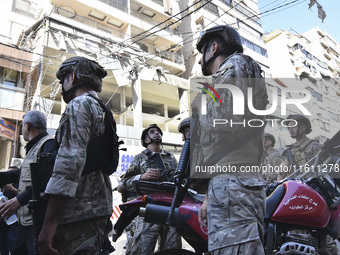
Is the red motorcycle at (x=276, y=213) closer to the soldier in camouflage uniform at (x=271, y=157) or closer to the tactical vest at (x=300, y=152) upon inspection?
the tactical vest at (x=300, y=152)

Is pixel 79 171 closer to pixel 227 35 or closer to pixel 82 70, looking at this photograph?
pixel 82 70

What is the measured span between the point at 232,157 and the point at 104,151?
34.1 inches

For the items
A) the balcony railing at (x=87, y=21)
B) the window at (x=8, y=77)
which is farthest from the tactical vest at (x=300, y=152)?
the balcony railing at (x=87, y=21)

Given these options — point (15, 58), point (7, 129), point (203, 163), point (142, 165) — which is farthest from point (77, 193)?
point (15, 58)

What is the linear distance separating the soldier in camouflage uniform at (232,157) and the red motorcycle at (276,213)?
38 centimetres

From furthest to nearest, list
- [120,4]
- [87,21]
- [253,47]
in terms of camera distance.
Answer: [253,47], [120,4], [87,21]

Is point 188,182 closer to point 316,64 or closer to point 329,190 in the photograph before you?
point 329,190

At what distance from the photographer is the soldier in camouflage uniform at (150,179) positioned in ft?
10.3

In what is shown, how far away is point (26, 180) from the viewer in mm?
2686

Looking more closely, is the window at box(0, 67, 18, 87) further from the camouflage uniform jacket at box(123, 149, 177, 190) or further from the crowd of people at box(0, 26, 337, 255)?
the crowd of people at box(0, 26, 337, 255)

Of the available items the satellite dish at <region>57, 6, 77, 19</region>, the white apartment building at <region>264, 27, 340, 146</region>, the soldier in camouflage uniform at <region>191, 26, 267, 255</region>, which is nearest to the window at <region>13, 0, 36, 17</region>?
the satellite dish at <region>57, 6, 77, 19</region>

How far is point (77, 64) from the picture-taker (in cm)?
204

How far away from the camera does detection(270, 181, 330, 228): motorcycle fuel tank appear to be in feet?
7.91

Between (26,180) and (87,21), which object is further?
(87,21)
